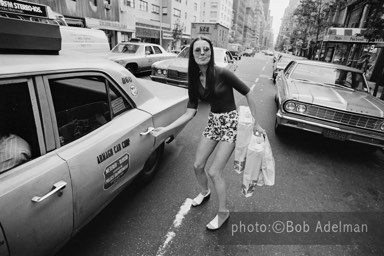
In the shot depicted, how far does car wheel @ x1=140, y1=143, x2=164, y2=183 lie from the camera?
117 inches

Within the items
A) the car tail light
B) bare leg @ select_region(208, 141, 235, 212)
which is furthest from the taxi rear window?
the car tail light

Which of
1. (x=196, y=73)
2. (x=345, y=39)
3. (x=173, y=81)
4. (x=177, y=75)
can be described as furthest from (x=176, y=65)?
(x=345, y=39)

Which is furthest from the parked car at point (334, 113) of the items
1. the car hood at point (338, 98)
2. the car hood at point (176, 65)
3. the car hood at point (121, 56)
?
the car hood at point (121, 56)

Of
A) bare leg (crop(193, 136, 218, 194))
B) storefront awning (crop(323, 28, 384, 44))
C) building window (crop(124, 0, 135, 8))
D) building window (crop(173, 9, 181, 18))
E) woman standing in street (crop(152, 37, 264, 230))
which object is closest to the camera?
woman standing in street (crop(152, 37, 264, 230))

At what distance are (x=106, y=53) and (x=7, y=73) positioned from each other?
31.3 ft

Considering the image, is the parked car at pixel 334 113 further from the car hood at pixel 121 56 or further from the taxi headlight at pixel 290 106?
the car hood at pixel 121 56

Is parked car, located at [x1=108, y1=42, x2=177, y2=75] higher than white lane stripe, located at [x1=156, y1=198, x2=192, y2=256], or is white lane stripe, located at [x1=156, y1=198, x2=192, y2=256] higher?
parked car, located at [x1=108, y1=42, x2=177, y2=75]

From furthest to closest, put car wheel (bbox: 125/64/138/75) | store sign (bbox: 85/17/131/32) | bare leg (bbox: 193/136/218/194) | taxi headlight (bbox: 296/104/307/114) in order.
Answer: store sign (bbox: 85/17/131/32) < car wheel (bbox: 125/64/138/75) < taxi headlight (bbox: 296/104/307/114) < bare leg (bbox: 193/136/218/194)

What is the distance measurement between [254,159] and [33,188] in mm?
1716

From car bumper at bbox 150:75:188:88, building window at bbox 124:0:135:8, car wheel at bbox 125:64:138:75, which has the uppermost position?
building window at bbox 124:0:135:8

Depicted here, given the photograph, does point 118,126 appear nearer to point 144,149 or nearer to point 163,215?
point 144,149

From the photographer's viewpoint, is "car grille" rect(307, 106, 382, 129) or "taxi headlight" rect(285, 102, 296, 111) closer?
"car grille" rect(307, 106, 382, 129)

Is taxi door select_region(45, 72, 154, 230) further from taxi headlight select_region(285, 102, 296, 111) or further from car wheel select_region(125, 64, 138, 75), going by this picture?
car wheel select_region(125, 64, 138, 75)

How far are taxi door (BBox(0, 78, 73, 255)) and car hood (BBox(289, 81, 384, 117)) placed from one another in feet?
13.1
